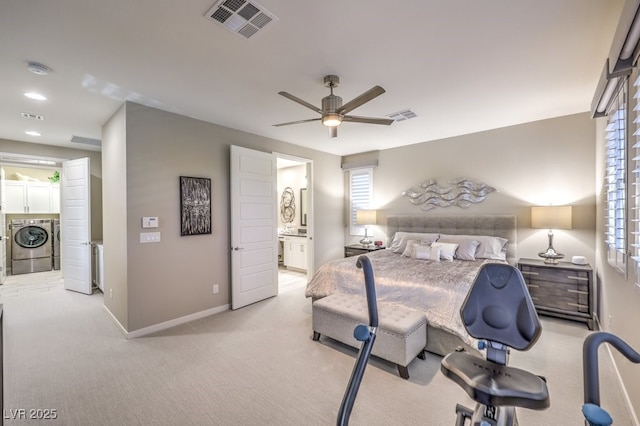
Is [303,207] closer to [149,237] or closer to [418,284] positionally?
[149,237]

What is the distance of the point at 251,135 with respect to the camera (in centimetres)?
465

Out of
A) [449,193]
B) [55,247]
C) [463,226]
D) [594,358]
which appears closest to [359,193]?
[449,193]

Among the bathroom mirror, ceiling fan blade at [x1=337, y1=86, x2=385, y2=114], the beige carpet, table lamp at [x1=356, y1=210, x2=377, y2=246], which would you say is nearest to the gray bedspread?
the beige carpet

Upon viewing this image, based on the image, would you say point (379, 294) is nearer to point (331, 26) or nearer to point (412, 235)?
point (412, 235)

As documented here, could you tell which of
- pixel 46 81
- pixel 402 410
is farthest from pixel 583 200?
pixel 46 81

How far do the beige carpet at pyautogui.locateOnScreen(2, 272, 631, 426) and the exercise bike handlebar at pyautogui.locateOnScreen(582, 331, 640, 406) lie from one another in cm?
120

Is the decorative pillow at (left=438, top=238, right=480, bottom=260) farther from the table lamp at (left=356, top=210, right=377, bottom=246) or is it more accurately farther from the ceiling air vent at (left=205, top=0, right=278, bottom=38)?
the ceiling air vent at (left=205, top=0, right=278, bottom=38)

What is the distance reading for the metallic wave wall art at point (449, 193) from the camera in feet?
15.5

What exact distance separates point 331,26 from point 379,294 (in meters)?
2.60

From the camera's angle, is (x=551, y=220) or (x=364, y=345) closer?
(x=364, y=345)

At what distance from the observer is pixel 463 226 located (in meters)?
4.80

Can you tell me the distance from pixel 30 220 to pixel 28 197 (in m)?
0.63

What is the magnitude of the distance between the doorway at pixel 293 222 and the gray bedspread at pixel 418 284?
93.9 inches

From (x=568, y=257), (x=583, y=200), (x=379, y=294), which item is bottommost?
(x=379, y=294)
